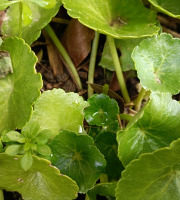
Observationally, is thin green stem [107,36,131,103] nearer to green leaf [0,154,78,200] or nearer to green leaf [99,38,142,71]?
green leaf [99,38,142,71]

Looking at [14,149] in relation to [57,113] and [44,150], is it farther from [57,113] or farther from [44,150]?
[57,113]

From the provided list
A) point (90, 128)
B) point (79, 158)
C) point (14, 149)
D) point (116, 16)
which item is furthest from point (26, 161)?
point (116, 16)

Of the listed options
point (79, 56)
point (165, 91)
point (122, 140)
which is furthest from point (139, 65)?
point (79, 56)

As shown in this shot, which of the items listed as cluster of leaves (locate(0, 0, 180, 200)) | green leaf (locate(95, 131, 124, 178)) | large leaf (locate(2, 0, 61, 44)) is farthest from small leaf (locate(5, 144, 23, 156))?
large leaf (locate(2, 0, 61, 44))

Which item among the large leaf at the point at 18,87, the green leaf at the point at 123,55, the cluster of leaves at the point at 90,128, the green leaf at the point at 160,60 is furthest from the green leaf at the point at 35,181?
the green leaf at the point at 123,55

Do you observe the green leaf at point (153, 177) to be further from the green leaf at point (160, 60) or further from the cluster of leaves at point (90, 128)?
the green leaf at point (160, 60)

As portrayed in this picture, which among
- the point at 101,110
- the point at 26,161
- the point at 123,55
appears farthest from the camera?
the point at 123,55

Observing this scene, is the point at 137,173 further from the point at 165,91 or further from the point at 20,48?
the point at 20,48
